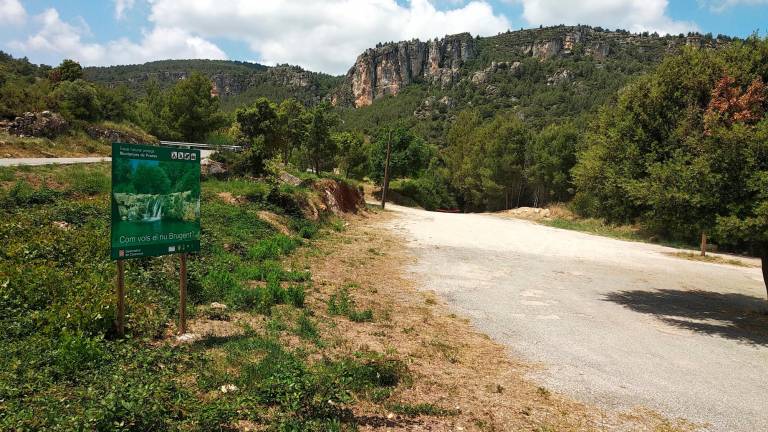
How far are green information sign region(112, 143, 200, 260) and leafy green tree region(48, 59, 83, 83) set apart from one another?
37.9m

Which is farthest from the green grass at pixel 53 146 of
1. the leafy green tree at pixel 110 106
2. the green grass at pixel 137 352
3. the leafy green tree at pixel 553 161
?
the leafy green tree at pixel 553 161

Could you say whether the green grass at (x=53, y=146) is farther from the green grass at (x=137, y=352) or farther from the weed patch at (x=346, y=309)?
the weed patch at (x=346, y=309)

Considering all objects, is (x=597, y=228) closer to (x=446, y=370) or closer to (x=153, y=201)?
(x=446, y=370)

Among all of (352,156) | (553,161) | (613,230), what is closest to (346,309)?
(613,230)

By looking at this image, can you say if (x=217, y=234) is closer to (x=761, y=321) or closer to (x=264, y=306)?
(x=264, y=306)

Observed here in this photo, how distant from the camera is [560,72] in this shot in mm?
128625

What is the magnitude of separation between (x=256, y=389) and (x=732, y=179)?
10610mm

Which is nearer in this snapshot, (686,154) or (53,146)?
(686,154)

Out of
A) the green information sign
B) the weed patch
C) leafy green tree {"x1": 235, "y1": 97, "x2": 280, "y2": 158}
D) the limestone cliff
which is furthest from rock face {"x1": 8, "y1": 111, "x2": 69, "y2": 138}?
the limestone cliff

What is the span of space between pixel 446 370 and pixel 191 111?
40979 millimetres

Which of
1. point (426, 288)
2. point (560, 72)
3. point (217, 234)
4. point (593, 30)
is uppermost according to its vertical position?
point (593, 30)

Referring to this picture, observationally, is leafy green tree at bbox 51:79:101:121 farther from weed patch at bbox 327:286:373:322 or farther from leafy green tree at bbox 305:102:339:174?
weed patch at bbox 327:286:373:322

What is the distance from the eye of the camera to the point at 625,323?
10203 mm

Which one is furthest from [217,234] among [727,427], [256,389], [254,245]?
[727,427]
